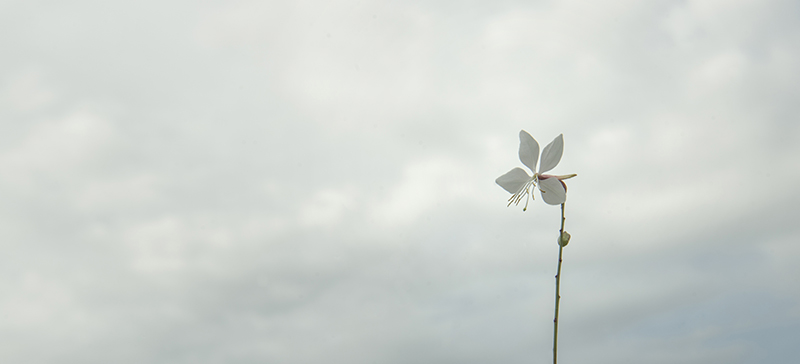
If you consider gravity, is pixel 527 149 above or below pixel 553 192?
above

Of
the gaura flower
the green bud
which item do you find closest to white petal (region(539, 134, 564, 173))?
the gaura flower

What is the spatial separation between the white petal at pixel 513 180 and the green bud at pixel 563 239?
17.8 inches

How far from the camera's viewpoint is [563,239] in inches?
→ 113

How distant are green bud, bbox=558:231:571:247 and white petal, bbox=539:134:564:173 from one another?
15.8 inches

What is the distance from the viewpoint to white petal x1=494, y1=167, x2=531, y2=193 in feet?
10.6

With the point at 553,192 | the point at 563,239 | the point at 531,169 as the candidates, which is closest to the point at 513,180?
the point at 531,169

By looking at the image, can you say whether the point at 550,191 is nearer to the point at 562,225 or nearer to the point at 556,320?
the point at 562,225

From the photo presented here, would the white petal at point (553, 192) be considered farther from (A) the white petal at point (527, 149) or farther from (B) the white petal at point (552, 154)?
(A) the white petal at point (527, 149)

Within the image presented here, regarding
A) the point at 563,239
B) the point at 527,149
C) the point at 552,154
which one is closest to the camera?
the point at 563,239

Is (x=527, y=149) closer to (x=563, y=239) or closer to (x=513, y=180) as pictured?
(x=513, y=180)

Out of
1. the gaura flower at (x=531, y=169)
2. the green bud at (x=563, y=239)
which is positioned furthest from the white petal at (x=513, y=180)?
the green bud at (x=563, y=239)

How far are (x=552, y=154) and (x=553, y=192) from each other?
0.30 m

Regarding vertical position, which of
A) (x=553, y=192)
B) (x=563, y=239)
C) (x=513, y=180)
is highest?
(x=513, y=180)

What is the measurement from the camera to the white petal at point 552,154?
9.86 feet
